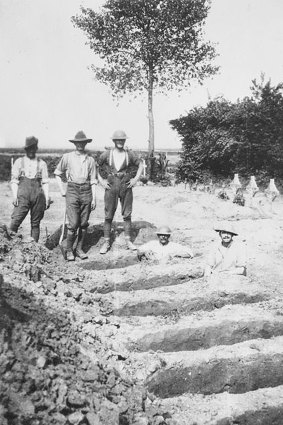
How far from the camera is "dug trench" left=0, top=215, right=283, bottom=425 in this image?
8.73ft

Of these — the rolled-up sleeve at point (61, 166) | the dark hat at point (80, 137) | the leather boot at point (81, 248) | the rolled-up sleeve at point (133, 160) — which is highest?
the dark hat at point (80, 137)

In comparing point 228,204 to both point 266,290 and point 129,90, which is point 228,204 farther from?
point 129,90

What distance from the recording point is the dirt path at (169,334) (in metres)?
3.23

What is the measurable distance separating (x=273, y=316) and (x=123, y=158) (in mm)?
2892

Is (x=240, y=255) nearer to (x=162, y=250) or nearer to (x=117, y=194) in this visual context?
(x=162, y=250)

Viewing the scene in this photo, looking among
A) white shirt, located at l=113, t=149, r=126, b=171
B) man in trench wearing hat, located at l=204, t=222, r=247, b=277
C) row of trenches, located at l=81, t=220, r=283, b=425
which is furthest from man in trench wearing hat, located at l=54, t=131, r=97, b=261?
man in trench wearing hat, located at l=204, t=222, r=247, b=277

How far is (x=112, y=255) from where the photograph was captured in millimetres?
6031

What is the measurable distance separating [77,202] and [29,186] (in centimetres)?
68

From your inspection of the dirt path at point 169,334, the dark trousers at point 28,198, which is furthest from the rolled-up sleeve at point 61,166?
the dirt path at point 169,334

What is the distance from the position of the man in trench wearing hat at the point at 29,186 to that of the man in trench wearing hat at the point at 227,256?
93.0 inches

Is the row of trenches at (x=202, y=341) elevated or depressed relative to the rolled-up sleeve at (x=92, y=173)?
depressed

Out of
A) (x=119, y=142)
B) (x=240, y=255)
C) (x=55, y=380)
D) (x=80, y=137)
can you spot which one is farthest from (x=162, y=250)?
(x=55, y=380)

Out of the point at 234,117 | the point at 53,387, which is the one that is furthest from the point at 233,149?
the point at 53,387

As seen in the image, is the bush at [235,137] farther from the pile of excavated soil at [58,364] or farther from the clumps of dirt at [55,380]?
the clumps of dirt at [55,380]
